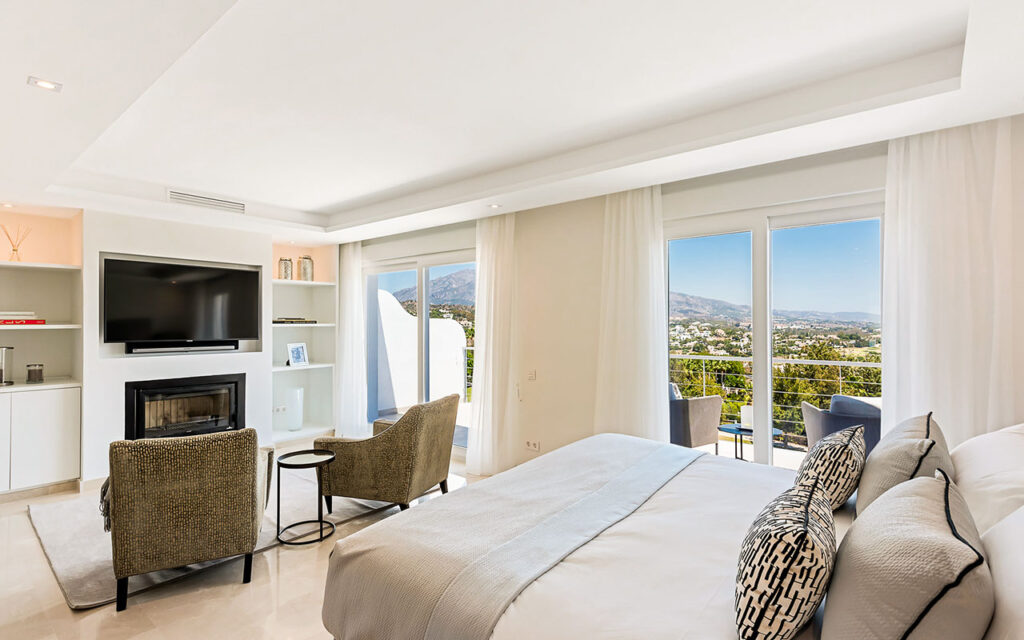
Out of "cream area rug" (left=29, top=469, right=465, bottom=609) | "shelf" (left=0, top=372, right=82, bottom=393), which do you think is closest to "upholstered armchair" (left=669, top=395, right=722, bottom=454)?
"cream area rug" (left=29, top=469, right=465, bottom=609)

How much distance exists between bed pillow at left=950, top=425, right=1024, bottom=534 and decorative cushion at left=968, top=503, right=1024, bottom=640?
0.81 ft

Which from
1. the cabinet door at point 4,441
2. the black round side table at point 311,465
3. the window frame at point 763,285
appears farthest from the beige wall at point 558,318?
the cabinet door at point 4,441

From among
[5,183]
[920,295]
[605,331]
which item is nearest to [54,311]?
[5,183]

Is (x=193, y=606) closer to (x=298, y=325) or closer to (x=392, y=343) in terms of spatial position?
(x=392, y=343)

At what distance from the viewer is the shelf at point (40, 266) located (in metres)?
4.19

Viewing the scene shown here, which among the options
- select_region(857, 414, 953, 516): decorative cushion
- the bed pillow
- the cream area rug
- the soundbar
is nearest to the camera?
the bed pillow

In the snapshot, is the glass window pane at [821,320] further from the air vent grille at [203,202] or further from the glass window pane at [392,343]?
the air vent grille at [203,202]

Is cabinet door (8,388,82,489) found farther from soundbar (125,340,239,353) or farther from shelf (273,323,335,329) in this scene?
shelf (273,323,335,329)

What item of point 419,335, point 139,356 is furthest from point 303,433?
point 139,356

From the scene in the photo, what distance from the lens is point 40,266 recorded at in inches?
→ 170

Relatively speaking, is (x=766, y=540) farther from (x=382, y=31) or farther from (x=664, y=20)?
(x=382, y=31)

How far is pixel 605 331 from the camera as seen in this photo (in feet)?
13.4

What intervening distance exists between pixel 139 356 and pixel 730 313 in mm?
5034

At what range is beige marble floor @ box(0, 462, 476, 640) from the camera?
7.70 feet
